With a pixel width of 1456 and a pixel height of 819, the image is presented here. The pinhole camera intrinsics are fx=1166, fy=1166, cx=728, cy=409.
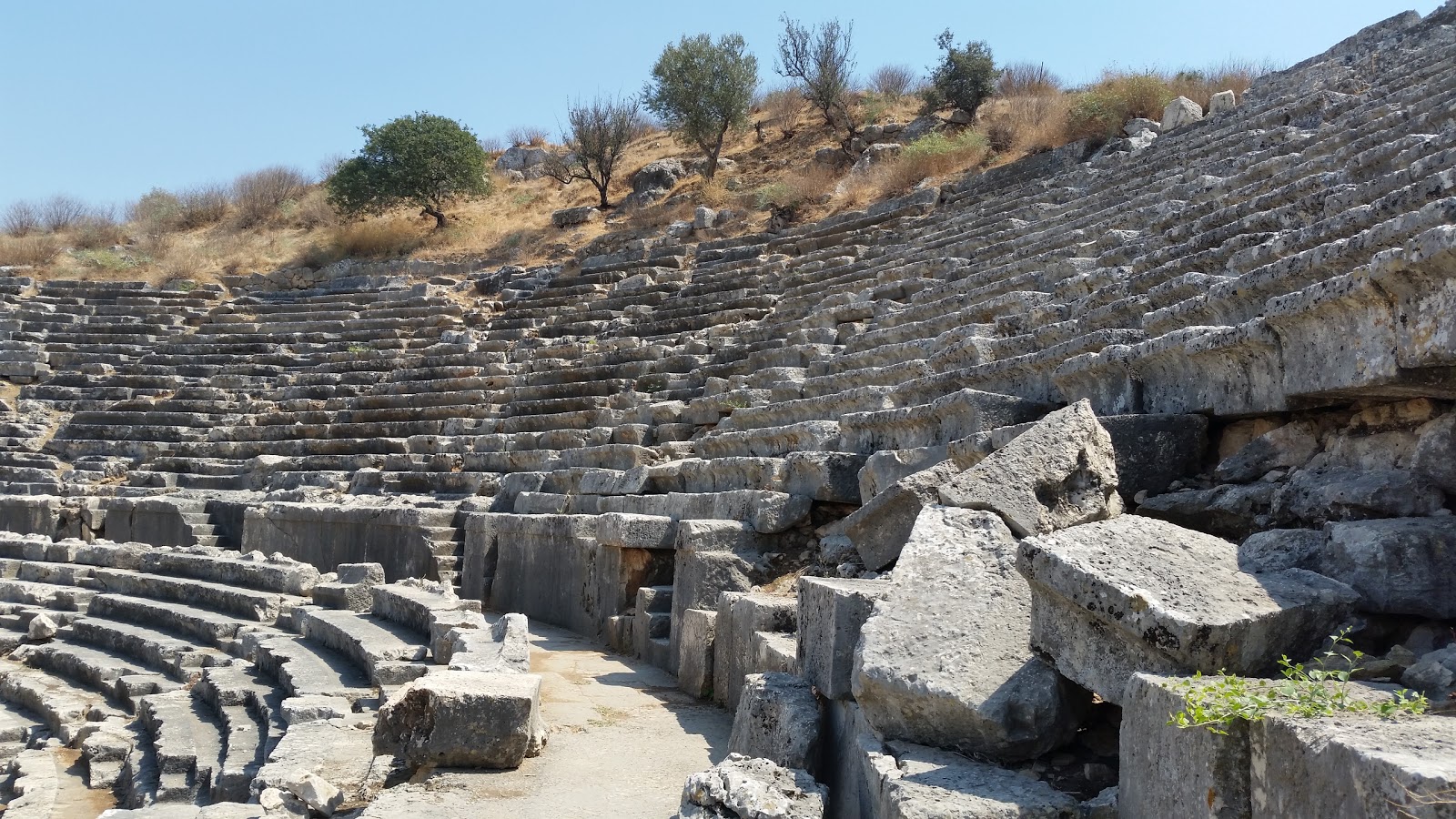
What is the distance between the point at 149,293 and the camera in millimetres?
21969

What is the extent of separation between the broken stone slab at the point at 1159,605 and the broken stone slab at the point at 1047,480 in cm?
74

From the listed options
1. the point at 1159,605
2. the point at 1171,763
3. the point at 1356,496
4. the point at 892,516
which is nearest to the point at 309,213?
the point at 892,516

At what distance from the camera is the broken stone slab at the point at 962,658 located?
3115 mm

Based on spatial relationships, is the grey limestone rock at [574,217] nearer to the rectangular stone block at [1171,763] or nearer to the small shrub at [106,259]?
the small shrub at [106,259]

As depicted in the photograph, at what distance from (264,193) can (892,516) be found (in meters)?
30.0

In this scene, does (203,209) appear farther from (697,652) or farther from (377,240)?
(697,652)

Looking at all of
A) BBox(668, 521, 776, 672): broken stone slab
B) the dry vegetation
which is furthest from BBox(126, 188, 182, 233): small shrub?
BBox(668, 521, 776, 672): broken stone slab

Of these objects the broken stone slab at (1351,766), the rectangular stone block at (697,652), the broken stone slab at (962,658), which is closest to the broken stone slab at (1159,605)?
the broken stone slab at (962,658)

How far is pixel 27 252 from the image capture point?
87.2 feet

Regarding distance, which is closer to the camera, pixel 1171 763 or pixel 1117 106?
pixel 1171 763

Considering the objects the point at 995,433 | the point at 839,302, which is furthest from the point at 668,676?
the point at 839,302

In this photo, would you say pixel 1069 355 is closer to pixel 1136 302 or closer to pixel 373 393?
pixel 1136 302

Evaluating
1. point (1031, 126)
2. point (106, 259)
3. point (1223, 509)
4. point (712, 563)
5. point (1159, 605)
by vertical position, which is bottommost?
point (712, 563)

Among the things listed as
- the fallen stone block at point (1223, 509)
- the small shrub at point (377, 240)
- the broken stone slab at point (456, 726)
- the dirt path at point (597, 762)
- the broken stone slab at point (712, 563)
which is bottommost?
the dirt path at point (597, 762)
